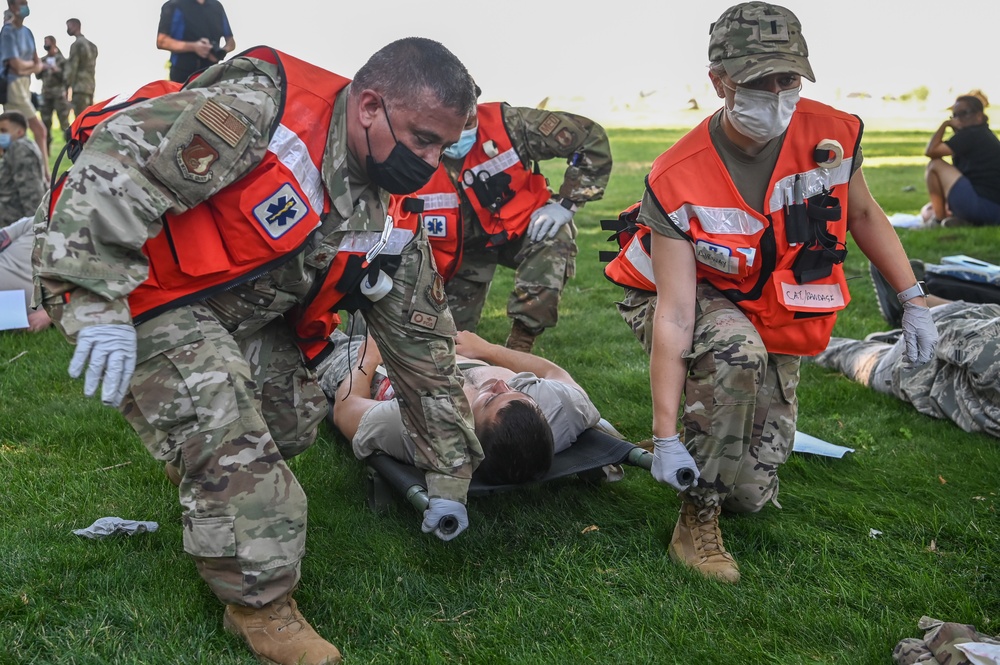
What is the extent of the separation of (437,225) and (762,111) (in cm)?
227

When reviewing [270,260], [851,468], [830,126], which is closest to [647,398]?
[851,468]

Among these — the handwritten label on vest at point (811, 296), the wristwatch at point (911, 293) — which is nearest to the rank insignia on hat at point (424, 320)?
the handwritten label on vest at point (811, 296)

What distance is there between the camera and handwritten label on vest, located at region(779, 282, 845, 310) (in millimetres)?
3297

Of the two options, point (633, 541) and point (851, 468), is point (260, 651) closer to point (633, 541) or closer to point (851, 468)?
point (633, 541)

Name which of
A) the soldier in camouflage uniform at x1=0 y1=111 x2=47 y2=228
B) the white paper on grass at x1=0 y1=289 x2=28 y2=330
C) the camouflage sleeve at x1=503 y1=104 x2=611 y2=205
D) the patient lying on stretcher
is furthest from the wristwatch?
the soldier in camouflage uniform at x1=0 y1=111 x2=47 y2=228

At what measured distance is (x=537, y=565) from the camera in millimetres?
3244

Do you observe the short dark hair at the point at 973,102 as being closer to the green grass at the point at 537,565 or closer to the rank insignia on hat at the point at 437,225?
the green grass at the point at 537,565

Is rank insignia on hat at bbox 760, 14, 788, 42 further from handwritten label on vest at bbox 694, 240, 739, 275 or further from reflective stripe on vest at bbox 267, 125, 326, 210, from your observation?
reflective stripe on vest at bbox 267, 125, 326, 210

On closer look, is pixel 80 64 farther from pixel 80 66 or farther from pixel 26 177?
pixel 26 177

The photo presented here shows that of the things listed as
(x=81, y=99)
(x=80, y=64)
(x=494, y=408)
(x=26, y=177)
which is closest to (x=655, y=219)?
(x=494, y=408)

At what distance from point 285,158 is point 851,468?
8.96 feet

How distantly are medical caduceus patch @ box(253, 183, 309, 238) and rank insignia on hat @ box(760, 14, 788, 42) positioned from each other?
1542 millimetres

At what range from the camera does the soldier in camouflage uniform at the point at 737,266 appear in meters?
3.13

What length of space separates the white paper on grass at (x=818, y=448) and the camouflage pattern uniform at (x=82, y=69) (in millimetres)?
12150
